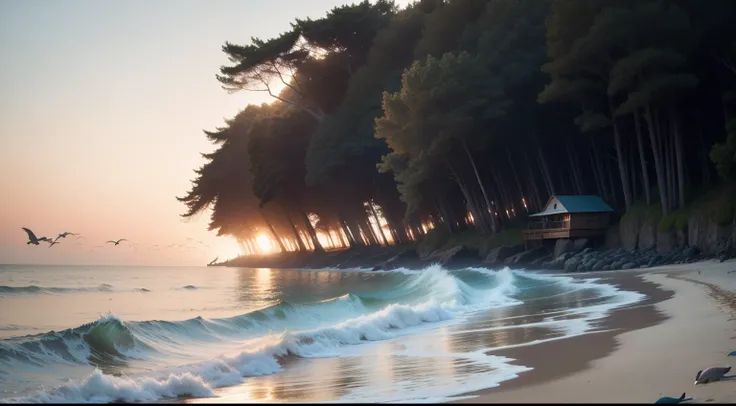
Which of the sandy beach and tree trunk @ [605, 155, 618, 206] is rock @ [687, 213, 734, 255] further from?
the sandy beach

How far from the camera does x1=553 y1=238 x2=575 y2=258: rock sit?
38125mm

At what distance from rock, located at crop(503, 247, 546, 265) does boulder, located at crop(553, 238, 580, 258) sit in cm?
131

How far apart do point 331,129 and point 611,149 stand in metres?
21.1

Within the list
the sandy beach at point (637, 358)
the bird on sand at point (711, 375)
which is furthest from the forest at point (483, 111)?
the bird on sand at point (711, 375)

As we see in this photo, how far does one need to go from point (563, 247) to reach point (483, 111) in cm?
859

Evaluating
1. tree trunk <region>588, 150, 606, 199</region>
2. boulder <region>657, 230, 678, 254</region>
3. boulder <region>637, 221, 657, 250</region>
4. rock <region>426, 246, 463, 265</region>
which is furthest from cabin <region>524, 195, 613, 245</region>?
rock <region>426, 246, 463, 265</region>

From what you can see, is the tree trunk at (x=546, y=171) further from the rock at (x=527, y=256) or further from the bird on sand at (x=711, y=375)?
the bird on sand at (x=711, y=375)

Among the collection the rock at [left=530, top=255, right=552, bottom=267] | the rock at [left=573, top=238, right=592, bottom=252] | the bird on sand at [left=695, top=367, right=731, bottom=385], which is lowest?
the rock at [left=530, top=255, right=552, bottom=267]

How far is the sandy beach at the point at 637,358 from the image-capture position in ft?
21.2

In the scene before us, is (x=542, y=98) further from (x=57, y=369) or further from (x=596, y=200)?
(x=57, y=369)

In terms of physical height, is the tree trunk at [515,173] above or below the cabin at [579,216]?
above

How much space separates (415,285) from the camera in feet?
94.5

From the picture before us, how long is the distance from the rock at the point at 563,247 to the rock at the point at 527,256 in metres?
1.31

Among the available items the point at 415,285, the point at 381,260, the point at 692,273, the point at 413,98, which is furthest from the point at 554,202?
the point at 381,260
